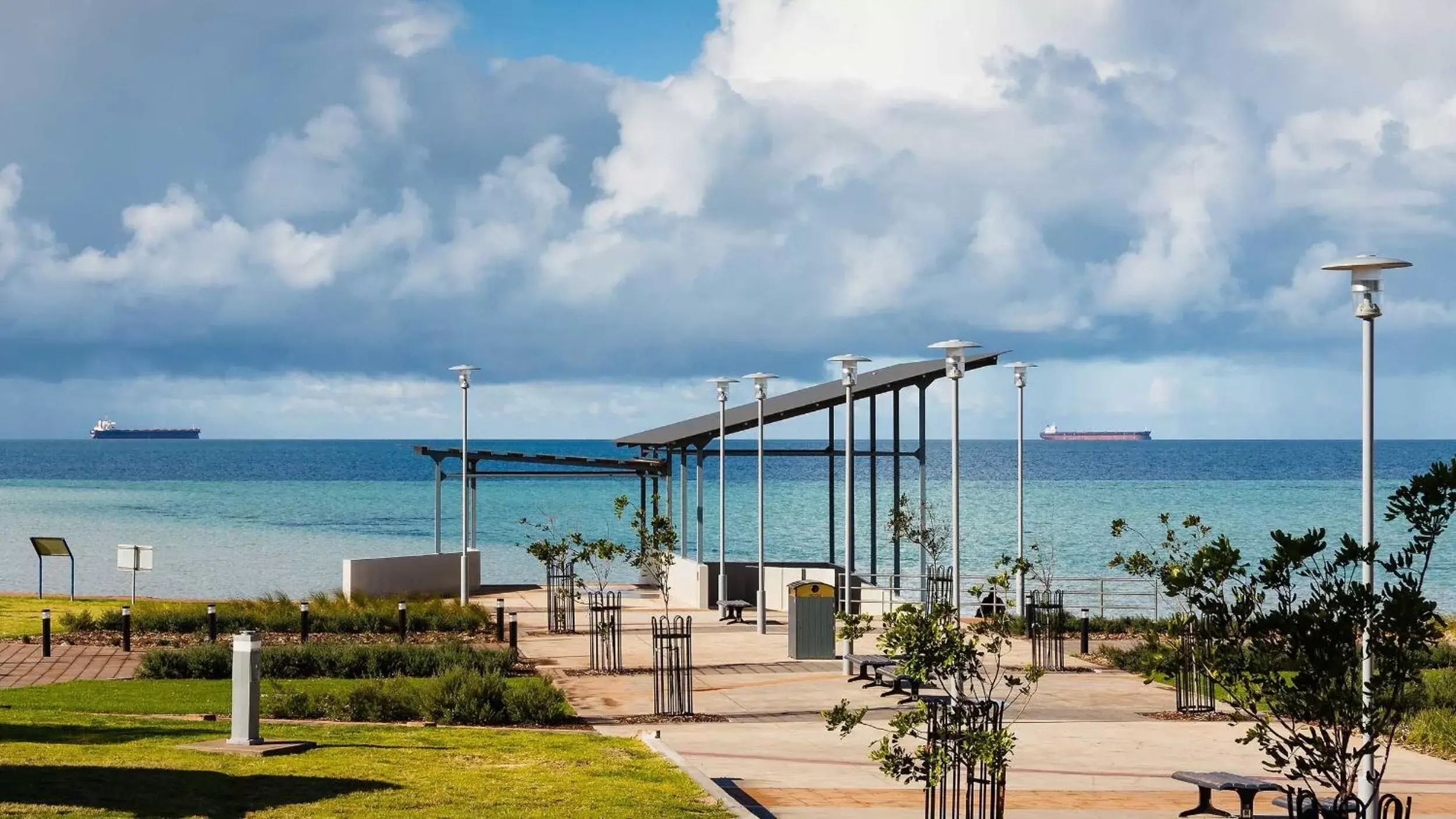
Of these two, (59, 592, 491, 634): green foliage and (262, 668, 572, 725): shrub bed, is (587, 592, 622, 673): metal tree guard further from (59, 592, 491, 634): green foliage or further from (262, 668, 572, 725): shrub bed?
(262, 668, 572, 725): shrub bed

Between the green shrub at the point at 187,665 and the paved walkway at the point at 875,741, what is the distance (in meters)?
3.98

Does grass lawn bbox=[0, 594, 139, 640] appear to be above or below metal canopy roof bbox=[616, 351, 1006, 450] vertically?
below

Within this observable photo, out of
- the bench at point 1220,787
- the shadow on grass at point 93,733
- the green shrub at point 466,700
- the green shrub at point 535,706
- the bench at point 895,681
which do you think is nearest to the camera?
the bench at point 895,681

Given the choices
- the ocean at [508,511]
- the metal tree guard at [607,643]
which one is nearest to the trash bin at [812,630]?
the metal tree guard at [607,643]

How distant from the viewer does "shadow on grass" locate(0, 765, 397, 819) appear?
9.55 metres

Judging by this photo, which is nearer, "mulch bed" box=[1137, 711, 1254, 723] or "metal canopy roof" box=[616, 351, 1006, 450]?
"mulch bed" box=[1137, 711, 1254, 723]

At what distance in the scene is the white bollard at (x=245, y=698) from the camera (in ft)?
40.7

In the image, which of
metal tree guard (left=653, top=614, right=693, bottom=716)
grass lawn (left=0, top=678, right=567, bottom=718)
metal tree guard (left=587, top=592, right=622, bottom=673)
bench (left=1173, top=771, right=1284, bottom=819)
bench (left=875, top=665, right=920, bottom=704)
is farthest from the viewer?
metal tree guard (left=587, top=592, right=622, bottom=673)

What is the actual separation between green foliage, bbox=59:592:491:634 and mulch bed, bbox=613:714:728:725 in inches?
344

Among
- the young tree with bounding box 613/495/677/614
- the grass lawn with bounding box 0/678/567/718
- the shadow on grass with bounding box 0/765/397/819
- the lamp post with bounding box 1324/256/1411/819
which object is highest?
the lamp post with bounding box 1324/256/1411/819

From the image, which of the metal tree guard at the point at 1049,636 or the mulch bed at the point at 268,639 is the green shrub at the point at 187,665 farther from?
the metal tree guard at the point at 1049,636

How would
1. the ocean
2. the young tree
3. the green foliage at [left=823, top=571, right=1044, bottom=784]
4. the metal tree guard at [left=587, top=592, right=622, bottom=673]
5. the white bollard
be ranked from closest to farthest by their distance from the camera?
the green foliage at [left=823, top=571, right=1044, bottom=784] < the white bollard < the metal tree guard at [left=587, top=592, right=622, bottom=673] < the young tree < the ocean

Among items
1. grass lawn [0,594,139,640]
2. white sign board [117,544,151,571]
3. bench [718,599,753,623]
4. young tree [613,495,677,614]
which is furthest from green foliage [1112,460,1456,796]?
white sign board [117,544,151,571]

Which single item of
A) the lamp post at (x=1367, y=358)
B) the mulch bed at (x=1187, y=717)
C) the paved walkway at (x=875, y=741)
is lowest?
the mulch bed at (x=1187, y=717)
